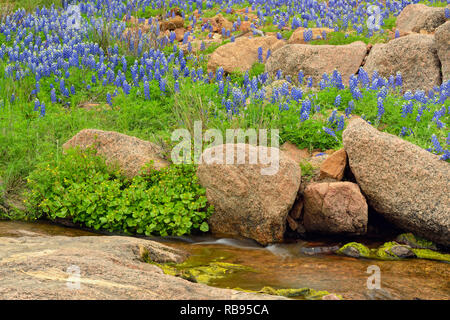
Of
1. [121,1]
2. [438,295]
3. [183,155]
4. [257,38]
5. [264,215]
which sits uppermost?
[121,1]

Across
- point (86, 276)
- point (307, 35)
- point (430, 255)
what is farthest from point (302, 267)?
point (307, 35)

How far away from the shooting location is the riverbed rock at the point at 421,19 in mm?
11328

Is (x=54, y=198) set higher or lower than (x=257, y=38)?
lower

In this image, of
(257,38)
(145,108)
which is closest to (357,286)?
(145,108)

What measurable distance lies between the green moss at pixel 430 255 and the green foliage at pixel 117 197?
233cm

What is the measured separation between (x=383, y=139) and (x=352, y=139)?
34 centimetres

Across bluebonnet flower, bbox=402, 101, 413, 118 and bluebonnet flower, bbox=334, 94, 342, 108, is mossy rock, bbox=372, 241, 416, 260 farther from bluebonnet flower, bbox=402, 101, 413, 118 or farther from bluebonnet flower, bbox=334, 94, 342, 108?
bluebonnet flower, bbox=334, 94, 342, 108

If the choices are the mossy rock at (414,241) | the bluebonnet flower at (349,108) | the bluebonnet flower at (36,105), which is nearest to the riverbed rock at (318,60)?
the bluebonnet flower at (349,108)

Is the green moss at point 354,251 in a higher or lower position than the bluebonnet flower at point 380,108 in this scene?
lower

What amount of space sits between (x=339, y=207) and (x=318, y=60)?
14.6ft

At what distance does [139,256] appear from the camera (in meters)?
5.11

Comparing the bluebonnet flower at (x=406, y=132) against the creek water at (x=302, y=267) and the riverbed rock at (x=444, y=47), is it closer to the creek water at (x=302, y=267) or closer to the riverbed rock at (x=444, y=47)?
the creek water at (x=302, y=267)
